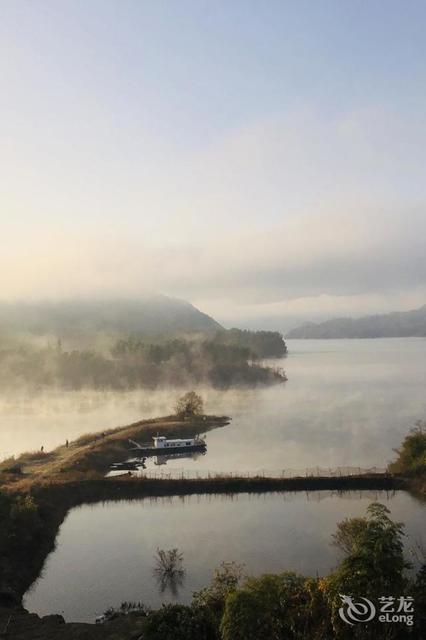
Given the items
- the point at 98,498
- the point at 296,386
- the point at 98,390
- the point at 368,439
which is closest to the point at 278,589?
the point at 98,498

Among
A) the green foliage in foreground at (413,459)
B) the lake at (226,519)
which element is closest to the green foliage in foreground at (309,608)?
the lake at (226,519)

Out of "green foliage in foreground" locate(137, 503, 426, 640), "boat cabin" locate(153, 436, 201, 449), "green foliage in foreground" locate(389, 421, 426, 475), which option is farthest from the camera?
"boat cabin" locate(153, 436, 201, 449)

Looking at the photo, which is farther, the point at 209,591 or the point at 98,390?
the point at 98,390

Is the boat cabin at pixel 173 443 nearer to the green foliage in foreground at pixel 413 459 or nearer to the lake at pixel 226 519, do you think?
the lake at pixel 226 519

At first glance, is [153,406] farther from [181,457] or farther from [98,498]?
[98,498]

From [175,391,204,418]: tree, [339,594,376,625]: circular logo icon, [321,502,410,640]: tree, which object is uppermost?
[321,502,410,640]: tree

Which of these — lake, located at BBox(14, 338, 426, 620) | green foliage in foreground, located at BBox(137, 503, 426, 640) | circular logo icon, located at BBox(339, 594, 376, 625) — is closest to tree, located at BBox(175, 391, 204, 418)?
lake, located at BBox(14, 338, 426, 620)

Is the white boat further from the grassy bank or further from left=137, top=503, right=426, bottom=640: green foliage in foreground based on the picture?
left=137, top=503, right=426, bottom=640: green foliage in foreground
